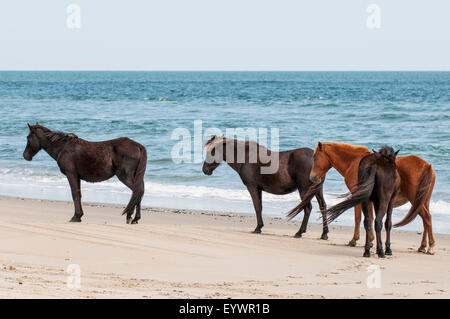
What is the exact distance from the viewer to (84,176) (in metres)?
10.6

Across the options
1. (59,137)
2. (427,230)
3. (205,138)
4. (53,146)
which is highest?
(59,137)

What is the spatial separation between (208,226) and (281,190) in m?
1.32

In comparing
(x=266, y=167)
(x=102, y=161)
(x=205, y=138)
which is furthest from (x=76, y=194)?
(x=205, y=138)

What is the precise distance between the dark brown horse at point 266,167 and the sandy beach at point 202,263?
2.04 ft

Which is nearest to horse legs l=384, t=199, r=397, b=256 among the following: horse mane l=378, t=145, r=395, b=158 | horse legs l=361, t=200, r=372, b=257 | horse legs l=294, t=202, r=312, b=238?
horse legs l=361, t=200, r=372, b=257

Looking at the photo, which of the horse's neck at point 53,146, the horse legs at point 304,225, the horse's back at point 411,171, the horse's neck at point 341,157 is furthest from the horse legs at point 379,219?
the horse's neck at point 53,146

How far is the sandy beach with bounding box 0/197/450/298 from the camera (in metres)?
6.34

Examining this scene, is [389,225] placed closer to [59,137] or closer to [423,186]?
[423,186]

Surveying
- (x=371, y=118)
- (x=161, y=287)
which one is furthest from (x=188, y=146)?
(x=161, y=287)

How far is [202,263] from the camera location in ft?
25.7

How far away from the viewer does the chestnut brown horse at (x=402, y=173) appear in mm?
9227

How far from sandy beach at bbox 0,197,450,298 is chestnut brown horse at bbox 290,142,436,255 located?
1.45 feet

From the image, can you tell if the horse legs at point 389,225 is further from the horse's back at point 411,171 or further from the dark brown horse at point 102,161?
the dark brown horse at point 102,161

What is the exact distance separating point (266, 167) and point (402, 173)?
2.13 metres
